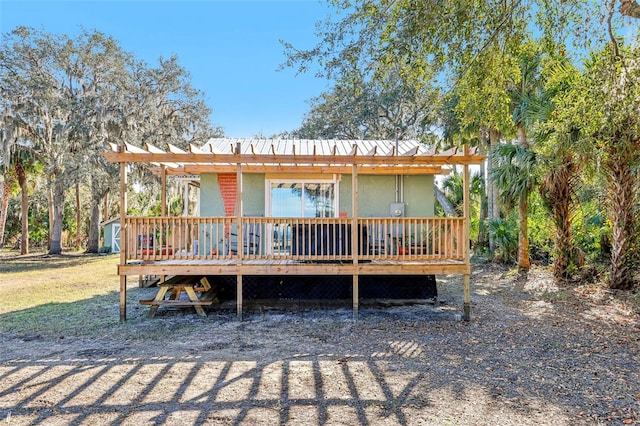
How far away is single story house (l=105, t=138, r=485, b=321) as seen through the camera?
7102 millimetres

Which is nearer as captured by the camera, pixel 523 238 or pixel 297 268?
pixel 297 268

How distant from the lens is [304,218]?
7.45 meters

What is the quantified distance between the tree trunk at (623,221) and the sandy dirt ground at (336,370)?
1835mm

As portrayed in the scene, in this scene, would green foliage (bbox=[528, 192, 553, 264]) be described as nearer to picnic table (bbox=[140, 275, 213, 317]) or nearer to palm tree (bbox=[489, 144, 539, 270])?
palm tree (bbox=[489, 144, 539, 270])

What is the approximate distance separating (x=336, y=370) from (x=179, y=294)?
418cm

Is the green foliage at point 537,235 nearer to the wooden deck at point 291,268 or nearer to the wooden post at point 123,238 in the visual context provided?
the wooden deck at point 291,268

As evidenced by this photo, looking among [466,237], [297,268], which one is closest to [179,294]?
[297,268]

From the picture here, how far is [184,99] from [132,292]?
13234 mm

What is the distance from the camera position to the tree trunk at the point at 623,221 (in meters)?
8.95

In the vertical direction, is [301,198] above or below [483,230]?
above

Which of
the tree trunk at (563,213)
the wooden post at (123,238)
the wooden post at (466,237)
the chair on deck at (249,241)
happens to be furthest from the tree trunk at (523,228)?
the wooden post at (123,238)

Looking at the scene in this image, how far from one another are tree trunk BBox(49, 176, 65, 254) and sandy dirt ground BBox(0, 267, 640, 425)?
14236 millimetres

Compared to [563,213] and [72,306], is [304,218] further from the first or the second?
[563,213]

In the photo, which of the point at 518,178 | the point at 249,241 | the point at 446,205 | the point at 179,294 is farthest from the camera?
the point at 446,205
